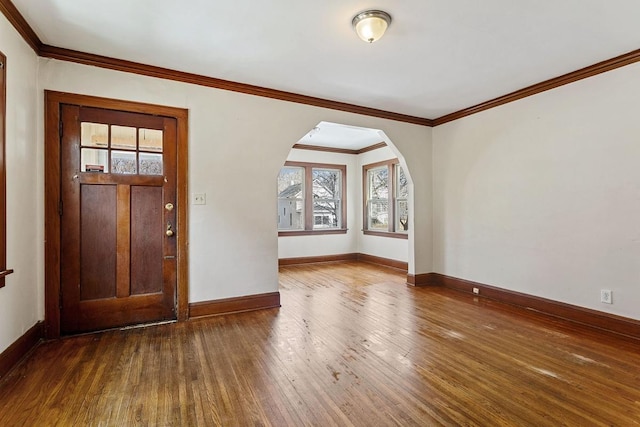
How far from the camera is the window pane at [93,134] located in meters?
3.03

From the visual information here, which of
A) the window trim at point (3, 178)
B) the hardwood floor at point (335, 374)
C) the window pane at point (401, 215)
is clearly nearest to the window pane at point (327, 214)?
the window pane at point (401, 215)

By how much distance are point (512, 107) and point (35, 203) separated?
203 inches

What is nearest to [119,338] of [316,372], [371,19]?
[316,372]

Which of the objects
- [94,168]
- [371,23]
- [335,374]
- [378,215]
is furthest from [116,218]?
[378,215]

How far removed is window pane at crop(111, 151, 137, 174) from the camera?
10.2 ft

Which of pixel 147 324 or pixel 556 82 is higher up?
pixel 556 82

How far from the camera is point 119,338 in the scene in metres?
2.90

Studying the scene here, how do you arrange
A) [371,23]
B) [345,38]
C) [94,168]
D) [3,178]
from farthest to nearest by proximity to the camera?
1. [94,168]
2. [345,38]
3. [371,23]
4. [3,178]

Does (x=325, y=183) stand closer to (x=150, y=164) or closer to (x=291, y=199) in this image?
(x=291, y=199)

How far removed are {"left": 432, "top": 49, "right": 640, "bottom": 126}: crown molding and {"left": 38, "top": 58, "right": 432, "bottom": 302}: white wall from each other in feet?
7.30

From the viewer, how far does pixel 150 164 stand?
3.28m

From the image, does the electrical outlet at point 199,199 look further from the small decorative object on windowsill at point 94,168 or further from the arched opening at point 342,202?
the arched opening at point 342,202

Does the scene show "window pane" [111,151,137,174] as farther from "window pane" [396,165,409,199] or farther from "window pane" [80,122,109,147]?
"window pane" [396,165,409,199]

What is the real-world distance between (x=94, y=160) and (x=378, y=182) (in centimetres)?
526
